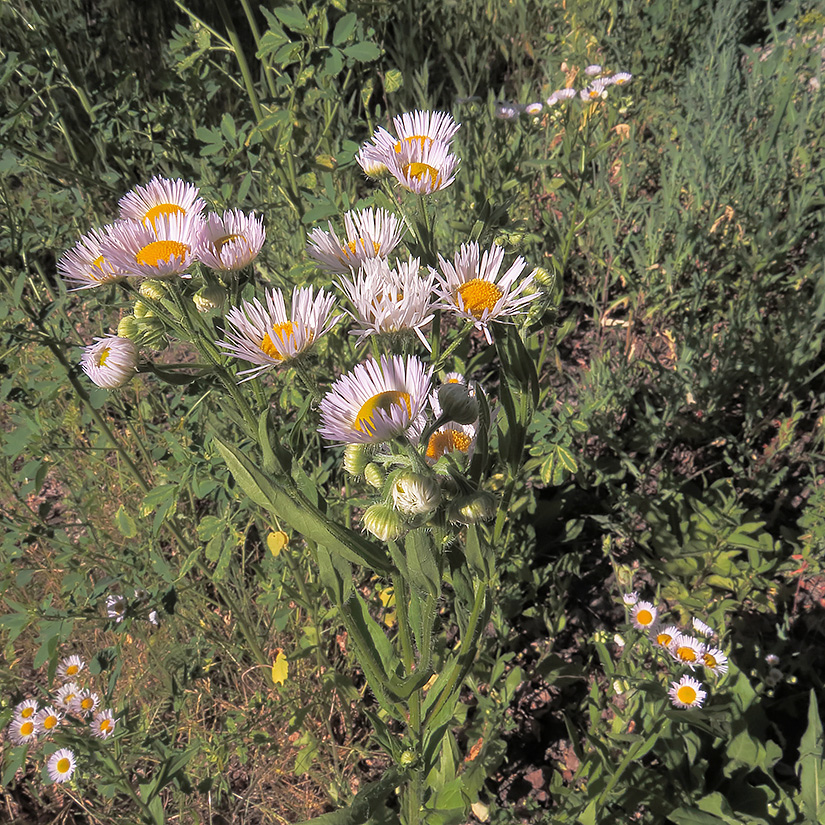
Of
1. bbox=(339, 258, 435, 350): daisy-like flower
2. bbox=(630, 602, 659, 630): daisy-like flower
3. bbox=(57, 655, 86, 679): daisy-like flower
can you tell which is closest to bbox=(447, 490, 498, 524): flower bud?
bbox=(339, 258, 435, 350): daisy-like flower

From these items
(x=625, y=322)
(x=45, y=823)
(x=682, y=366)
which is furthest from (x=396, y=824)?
(x=625, y=322)

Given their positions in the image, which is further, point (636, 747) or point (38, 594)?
point (38, 594)

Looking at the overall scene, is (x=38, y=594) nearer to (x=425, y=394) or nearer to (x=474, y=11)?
(x=425, y=394)

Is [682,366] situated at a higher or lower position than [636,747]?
higher

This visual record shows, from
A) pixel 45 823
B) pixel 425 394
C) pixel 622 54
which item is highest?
pixel 622 54

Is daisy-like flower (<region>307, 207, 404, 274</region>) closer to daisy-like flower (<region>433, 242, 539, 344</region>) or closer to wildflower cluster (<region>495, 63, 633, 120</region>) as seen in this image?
daisy-like flower (<region>433, 242, 539, 344</region>)

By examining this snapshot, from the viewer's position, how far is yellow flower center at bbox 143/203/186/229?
113 centimetres

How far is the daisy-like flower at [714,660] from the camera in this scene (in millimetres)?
1541

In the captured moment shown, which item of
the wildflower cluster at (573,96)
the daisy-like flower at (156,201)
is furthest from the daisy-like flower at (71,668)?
the wildflower cluster at (573,96)

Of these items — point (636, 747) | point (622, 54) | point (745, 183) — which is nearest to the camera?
point (636, 747)

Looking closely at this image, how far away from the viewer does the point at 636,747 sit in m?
1.39

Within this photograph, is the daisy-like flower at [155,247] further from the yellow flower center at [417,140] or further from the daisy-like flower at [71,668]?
the daisy-like flower at [71,668]

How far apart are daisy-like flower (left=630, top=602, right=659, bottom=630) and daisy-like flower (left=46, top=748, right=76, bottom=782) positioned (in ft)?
5.19

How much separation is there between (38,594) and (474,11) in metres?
4.05
